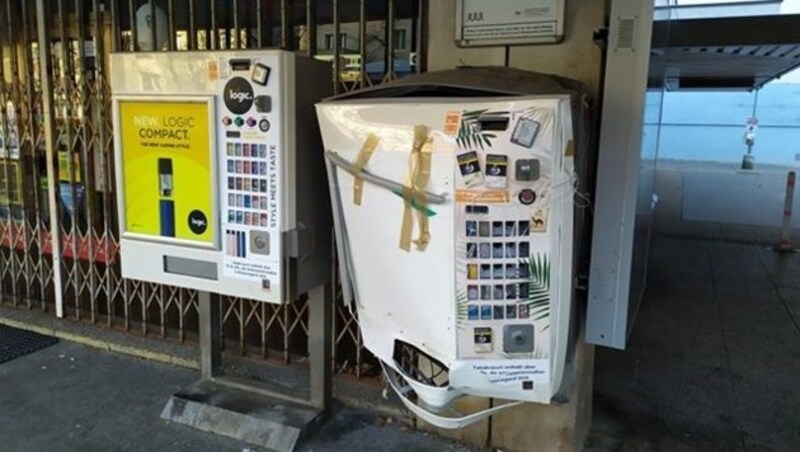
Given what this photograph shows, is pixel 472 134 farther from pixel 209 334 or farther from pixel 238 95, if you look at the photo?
pixel 209 334

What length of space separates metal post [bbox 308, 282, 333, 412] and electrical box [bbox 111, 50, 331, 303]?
12cm

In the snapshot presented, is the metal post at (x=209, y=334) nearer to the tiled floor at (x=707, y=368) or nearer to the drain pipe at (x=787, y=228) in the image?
the tiled floor at (x=707, y=368)

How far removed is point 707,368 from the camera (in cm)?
382

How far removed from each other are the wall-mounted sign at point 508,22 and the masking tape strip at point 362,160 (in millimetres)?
691

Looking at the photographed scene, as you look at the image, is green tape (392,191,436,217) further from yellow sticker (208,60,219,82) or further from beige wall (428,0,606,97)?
yellow sticker (208,60,219,82)

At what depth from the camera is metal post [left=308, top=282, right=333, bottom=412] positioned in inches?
112

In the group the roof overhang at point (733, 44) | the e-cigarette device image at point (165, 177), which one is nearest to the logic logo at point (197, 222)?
the e-cigarette device image at point (165, 177)

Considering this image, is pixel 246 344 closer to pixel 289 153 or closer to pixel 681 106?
pixel 289 153

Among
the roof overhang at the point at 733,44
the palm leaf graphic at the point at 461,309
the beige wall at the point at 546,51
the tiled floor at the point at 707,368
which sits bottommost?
the tiled floor at the point at 707,368

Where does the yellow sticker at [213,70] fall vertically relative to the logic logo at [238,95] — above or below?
above

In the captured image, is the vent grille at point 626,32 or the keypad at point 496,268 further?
the vent grille at point 626,32

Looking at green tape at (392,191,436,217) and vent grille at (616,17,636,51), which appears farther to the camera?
vent grille at (616,17,636,51)

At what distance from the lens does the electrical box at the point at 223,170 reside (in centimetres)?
242

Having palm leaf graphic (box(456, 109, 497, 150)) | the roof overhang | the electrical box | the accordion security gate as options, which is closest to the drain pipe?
the roof overhang
